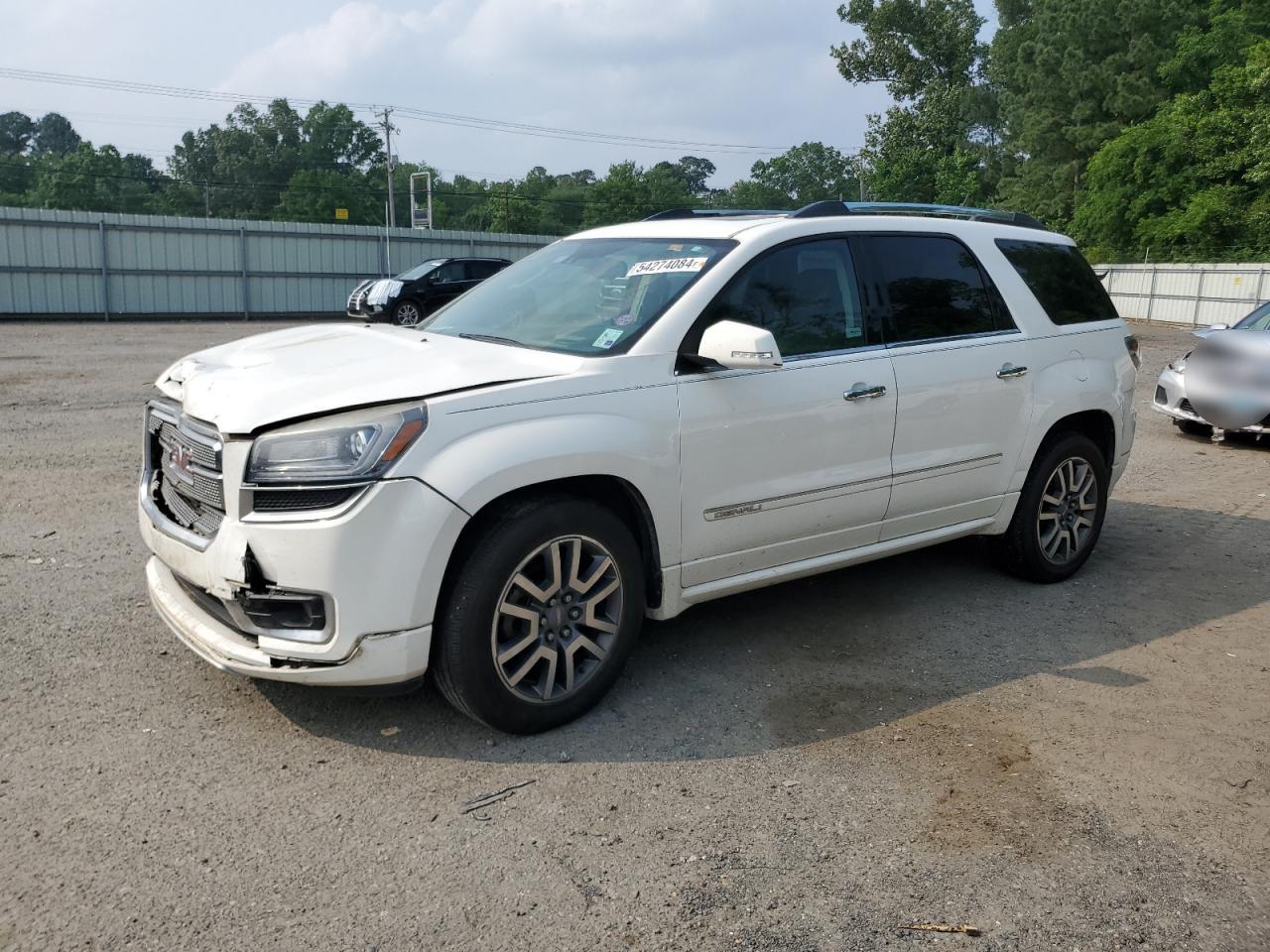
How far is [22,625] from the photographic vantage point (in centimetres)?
471

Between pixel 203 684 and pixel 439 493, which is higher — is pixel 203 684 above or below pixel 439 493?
below

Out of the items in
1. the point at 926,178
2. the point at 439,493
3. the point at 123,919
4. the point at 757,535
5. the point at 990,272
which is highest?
the point at 926,178

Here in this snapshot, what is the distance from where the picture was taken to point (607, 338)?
419cm

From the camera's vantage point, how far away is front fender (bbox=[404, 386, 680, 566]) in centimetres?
354

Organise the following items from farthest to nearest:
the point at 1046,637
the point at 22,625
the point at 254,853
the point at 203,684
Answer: the point at 1046,637, the point at 22,625, the point at 203,684, the point at 254,853

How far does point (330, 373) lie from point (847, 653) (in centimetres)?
248

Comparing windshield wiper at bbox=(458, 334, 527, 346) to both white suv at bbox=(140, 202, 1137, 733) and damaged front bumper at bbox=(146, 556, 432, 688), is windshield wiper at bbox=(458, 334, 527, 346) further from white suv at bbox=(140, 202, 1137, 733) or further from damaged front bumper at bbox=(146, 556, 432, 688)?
damaged front bumper at bbox=(146, 556, 432, 688)

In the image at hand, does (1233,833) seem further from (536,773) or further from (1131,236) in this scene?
(1131,236)

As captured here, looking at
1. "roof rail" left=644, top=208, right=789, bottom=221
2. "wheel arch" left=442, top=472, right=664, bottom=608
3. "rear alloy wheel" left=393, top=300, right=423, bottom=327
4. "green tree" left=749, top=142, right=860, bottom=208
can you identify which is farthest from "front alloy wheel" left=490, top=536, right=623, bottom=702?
"green tree" left=749, top=142, right=860, bottom=208

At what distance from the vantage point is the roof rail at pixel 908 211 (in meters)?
→ 4.80

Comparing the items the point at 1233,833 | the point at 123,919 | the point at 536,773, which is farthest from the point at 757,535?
the point at 123,919

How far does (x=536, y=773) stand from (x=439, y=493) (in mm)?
980

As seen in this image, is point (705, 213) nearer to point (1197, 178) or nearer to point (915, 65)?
point (1197, 178)

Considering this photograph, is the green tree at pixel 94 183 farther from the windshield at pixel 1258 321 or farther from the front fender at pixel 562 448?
the front fender at pixel 562 448
